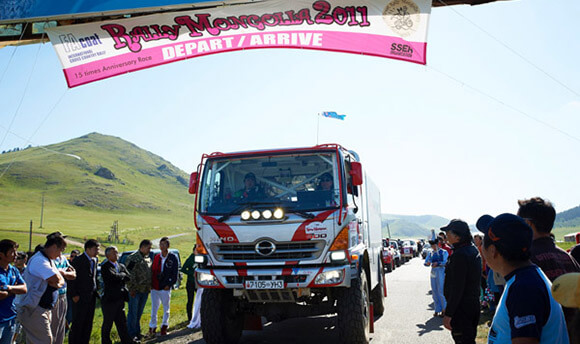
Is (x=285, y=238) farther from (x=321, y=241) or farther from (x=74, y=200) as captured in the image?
(x=74, y=200)

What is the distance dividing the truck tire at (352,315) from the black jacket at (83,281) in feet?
14.9

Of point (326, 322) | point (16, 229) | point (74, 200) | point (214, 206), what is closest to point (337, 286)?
point (214, 206)

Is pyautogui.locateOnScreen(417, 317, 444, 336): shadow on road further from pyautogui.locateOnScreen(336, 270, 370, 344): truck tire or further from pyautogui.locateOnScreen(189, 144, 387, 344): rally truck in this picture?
pyautogui.locateOnScreen(336, 270, 370, 344): truck tire

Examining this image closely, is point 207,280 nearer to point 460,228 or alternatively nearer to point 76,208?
point 460,228

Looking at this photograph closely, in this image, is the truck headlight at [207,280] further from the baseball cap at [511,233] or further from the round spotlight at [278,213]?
the baseball cap at [511,233]

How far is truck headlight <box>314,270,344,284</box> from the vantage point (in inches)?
243

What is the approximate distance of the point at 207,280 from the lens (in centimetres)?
656

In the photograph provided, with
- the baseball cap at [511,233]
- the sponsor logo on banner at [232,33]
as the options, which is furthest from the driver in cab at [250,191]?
the baseball cap at [511,233]

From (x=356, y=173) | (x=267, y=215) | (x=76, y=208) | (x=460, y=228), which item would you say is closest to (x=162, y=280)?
(x=267, y=215)

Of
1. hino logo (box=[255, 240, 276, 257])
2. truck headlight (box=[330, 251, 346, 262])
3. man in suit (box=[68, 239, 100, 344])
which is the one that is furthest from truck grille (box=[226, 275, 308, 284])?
man in suit (box=[68, 239, 100, 344])

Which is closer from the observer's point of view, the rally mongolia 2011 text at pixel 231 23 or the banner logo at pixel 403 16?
the banner logo at pixel 403 16

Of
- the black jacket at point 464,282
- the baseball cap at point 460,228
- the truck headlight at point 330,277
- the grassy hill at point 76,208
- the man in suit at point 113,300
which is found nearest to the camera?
the black jacket at point 464,282

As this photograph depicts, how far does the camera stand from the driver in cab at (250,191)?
688 cm

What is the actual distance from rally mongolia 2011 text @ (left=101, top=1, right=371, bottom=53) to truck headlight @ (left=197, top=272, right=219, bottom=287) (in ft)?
12.5
